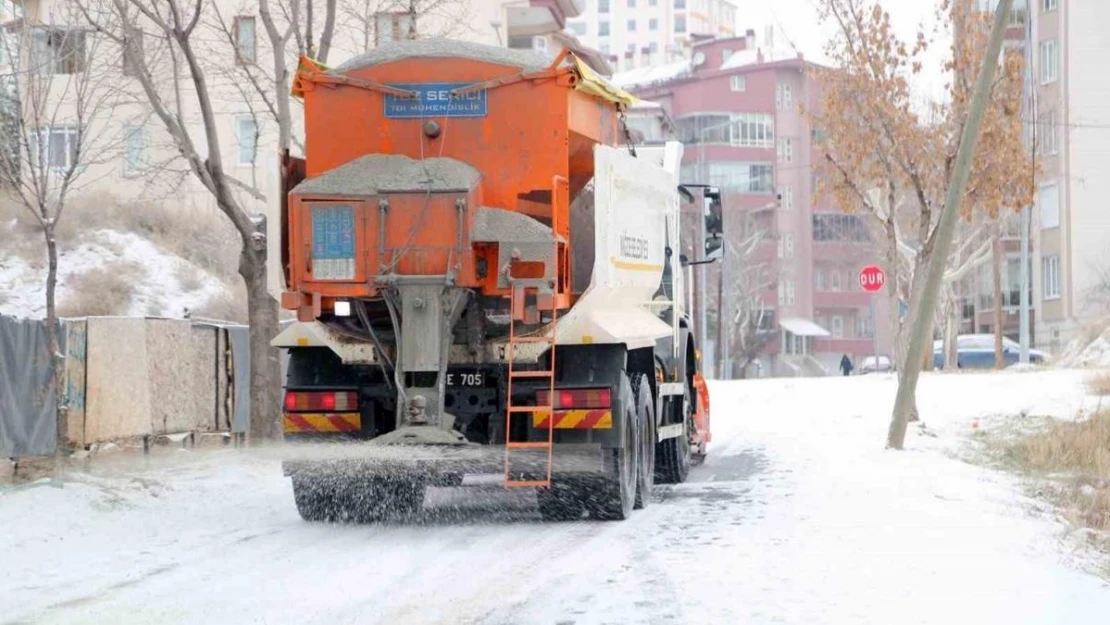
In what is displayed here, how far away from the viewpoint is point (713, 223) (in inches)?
619

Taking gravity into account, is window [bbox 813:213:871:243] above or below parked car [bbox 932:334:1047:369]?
above

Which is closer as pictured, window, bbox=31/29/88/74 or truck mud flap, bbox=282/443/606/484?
truck mud flap, bbox=282/443/606/484

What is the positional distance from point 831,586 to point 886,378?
26924 mm

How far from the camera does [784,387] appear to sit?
33.2 meters

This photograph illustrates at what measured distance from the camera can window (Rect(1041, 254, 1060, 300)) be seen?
58.4 metres

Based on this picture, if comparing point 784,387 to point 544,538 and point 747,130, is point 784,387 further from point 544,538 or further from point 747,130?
point 747,130

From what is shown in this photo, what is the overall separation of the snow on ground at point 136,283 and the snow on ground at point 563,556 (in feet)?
54.6

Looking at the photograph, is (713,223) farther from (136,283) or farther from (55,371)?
(136,283)

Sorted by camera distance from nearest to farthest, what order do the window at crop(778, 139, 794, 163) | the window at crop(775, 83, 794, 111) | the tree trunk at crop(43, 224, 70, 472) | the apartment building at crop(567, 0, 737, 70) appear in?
the tree trunk at crop(43, 224, 70, 472)
the window at crop(778, 139, 794, 163)
the window at crop(775, 83, 794, 111)
the apartment building at crop(567, 0, 737, 70)

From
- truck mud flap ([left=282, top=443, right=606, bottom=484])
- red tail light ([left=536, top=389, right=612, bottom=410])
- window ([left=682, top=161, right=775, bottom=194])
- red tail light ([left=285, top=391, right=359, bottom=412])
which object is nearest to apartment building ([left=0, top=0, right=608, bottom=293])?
red tail light ([left=285, top=391, right=359, bottom=412])

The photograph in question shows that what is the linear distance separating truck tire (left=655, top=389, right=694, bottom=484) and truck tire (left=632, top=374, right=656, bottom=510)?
206 cm

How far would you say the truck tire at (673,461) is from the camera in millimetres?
15633

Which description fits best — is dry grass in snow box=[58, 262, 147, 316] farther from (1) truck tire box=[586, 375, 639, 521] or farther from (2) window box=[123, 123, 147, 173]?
(1) truck tire box=[586, 375, 639, 521]

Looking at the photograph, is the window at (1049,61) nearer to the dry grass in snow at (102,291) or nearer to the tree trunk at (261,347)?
the dry grass in snow at (102,291)
